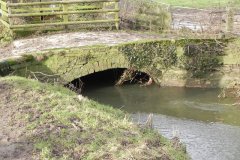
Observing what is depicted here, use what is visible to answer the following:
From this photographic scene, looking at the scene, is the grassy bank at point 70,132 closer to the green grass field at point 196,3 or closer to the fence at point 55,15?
the fence at point 55,15

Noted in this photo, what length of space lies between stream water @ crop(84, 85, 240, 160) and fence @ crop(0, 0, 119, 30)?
3132 millimetres

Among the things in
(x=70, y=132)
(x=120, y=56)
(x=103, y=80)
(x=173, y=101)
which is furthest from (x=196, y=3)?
(x=70, y=132)

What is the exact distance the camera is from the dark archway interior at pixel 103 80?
16.4 meters

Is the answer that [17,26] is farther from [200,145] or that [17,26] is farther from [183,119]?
[200,145]

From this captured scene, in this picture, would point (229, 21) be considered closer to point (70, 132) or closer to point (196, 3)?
point (70, 132)

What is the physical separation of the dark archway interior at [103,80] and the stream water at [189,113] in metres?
0.43

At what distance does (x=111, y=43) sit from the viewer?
1605 centimetres

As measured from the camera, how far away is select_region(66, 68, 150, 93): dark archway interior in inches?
646

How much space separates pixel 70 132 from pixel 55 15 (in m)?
11.0

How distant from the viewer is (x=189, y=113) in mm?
13711

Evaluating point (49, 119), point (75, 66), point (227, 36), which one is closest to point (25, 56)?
point (75, 66)

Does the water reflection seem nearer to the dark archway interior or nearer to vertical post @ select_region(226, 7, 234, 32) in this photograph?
the dark archway interior

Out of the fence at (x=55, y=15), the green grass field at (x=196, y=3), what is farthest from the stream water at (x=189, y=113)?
the green grass field at (x=196, y=3)

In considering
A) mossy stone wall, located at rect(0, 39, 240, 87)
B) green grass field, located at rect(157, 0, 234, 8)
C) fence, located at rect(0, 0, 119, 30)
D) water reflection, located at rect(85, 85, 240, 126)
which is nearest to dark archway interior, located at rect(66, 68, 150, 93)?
water reflection, located at rect(85, 85, 240, 126)
